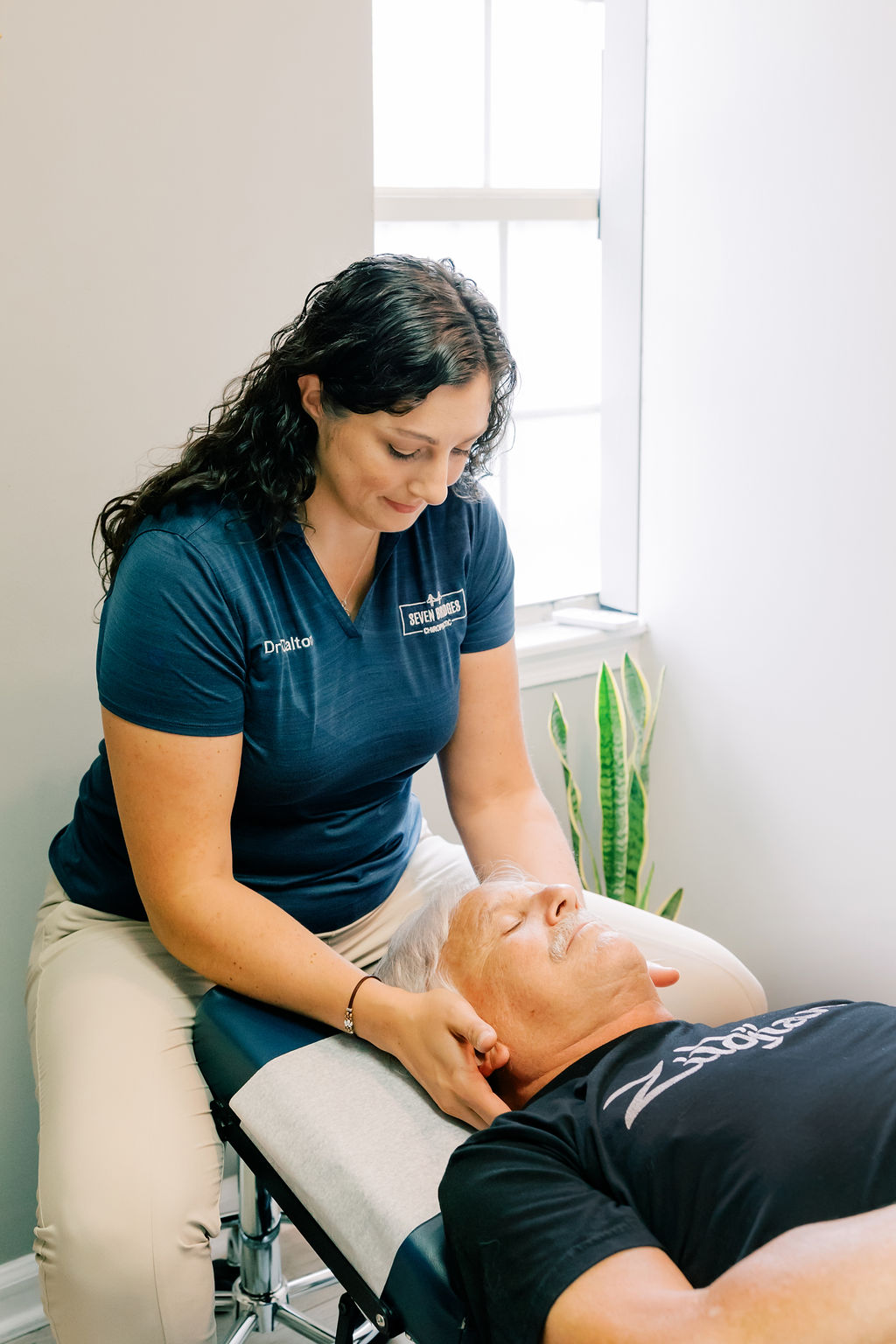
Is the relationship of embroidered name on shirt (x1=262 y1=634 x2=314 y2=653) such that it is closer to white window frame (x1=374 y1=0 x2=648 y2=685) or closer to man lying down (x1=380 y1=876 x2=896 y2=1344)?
man lying down (x1=380 y1=876 x2=896 y2=1344)

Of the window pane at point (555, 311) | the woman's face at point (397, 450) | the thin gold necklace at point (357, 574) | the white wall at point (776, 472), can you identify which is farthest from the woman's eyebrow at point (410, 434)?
the window pane at point (555, 311)

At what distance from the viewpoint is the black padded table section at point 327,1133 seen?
1074mm

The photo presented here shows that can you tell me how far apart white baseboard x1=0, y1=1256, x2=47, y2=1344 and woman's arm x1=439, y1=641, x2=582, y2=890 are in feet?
3.47

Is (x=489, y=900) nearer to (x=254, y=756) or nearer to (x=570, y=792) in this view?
(x=254, y=756)

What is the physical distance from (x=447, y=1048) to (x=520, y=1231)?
26 cm

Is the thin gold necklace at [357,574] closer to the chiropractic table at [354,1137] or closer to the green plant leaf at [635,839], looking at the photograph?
the chiropractic table at [354,1137]

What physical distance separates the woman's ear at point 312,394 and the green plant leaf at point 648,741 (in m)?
1.37

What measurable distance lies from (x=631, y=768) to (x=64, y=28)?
176 cm

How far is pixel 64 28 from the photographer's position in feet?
5.53

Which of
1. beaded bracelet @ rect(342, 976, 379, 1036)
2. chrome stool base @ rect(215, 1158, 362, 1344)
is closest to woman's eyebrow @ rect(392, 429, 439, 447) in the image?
beaded bracelet @ rect(342, 976, 379, 1036)

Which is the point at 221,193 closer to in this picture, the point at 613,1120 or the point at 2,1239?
the point at 613,1120

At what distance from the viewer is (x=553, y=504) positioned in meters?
2.79

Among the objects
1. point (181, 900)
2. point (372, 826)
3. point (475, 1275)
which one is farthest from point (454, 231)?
point (475, 1275)

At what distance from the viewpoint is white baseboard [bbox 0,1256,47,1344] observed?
196 centimetres
